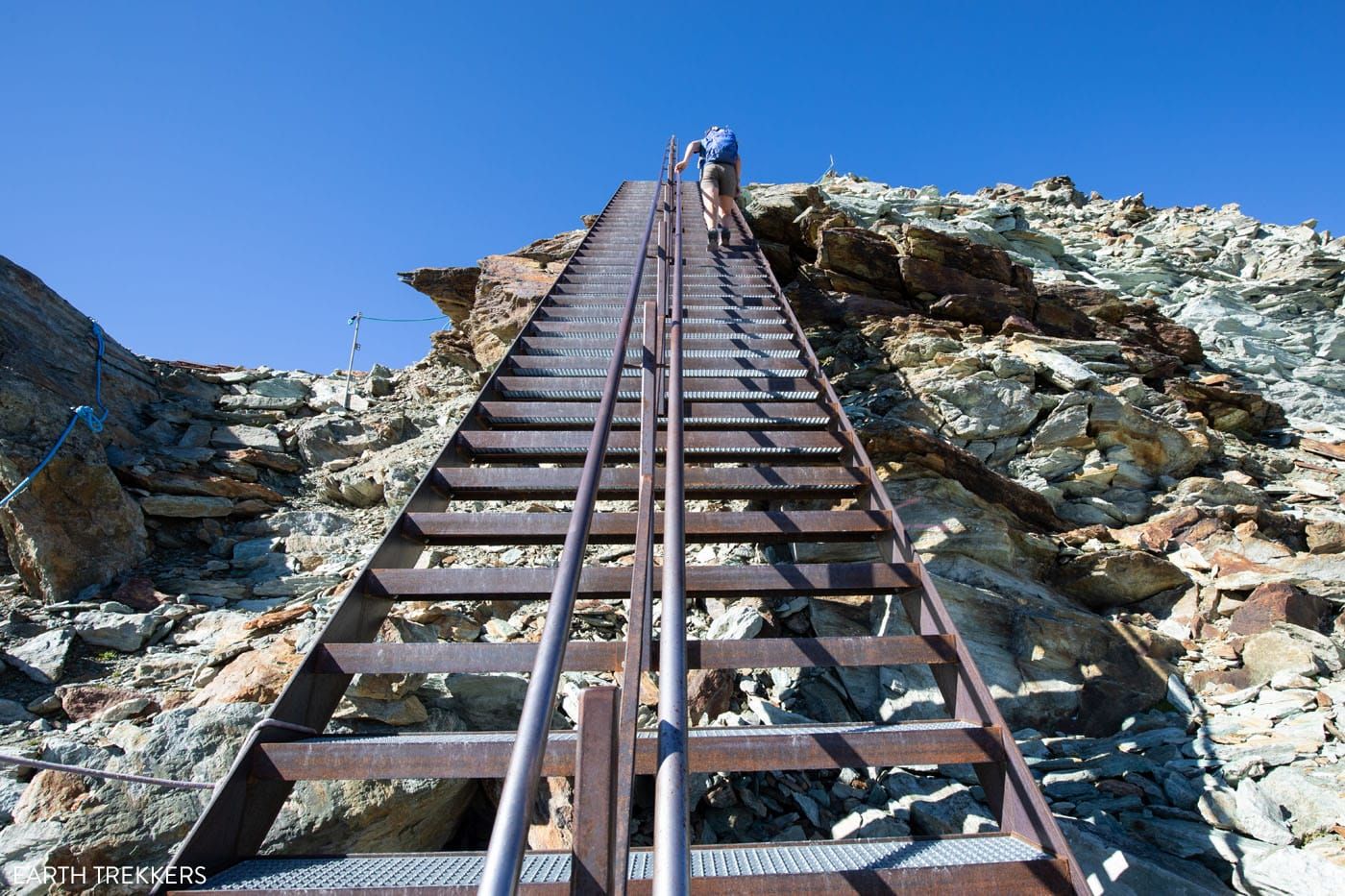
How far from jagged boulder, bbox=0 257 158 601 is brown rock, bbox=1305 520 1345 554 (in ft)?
34.1

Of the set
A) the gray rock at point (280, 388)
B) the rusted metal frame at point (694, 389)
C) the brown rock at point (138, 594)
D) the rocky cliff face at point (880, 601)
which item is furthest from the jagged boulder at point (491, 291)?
the brown rock at point (138, 594)

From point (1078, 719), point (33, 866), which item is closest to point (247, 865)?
point (33, 866)

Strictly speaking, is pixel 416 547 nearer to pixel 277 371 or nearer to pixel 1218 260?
pixel 277 371

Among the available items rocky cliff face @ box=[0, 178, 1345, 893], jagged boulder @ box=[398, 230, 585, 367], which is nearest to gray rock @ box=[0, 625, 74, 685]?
rocky cliff face @ box=[0, 178, 1345, 893]

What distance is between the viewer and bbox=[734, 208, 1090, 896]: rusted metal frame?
192 cm

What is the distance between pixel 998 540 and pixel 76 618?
23.4 ft

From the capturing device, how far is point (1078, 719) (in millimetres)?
4184

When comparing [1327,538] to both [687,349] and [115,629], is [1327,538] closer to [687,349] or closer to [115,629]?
[687,349]

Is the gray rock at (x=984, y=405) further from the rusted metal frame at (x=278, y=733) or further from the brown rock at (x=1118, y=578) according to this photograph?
the rusted metal frame at (x=278, y=733)

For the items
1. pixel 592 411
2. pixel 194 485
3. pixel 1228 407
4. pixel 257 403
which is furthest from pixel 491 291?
pixel 1228 407

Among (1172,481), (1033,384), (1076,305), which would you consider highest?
(1076,305)

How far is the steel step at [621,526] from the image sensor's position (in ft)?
10.9

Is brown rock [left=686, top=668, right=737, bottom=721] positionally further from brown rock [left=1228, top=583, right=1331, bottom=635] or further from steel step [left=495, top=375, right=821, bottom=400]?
brown rock [left=1228, top=583, right=1331, bottom=635]

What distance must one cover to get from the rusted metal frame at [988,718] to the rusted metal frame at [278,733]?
7.95 ft
